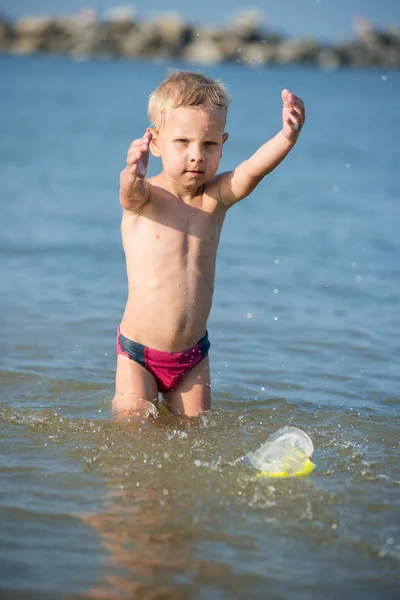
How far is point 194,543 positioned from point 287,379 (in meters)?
2.31

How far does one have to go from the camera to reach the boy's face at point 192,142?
154 inches

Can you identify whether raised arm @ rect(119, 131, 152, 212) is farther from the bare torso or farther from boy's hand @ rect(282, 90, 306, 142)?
boy's hand @ rect(282, 90, 306, 142)

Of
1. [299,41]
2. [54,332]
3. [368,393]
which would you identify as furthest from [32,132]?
[299,41]

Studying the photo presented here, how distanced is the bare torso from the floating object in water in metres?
0.67

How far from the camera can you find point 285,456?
3.62 metres

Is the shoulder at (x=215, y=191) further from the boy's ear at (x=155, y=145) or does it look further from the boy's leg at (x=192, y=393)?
the boy's leg at (x=192, y=393)

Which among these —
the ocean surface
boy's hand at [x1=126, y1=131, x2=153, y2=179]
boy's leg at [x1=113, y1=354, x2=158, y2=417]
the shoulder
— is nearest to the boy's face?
the shoulder

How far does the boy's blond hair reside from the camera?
3939mm

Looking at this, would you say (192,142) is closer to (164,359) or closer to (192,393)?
(164,359)

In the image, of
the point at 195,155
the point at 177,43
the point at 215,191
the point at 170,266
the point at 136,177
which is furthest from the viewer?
the point at 177,43

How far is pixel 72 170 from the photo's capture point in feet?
49.9

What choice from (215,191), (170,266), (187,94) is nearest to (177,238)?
(170,266)

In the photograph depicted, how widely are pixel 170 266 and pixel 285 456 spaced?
3.31 feet

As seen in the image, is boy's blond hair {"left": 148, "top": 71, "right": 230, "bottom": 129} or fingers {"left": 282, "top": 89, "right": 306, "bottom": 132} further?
boy's blond hair {"left": 148, "top": 71, "right": 230, "bottom": 129}
